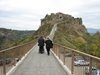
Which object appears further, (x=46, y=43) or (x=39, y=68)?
(x=46, y=43)

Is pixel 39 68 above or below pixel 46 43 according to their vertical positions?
below

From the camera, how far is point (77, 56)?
1312 centimetres

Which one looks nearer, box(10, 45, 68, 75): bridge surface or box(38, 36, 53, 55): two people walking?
box(10, 45, 68, 75): bridge surface

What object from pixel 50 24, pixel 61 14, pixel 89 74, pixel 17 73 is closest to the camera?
pixel 89 74

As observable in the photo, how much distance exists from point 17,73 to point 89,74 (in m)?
6.23

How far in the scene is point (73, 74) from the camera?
13.9m

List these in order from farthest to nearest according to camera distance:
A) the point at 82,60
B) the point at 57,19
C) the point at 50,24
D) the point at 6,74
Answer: the point at 57,19 → the point at 50,24 → the point at 6,74 → the point at 82,60

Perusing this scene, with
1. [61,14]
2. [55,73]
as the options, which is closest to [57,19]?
[61,14]

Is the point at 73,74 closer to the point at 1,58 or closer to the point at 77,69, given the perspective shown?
the point at 77,69

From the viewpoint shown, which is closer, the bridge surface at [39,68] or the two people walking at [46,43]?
the bridge surface at [39,68]

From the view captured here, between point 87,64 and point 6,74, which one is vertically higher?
point 87,64

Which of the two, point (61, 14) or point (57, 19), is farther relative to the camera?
point (61, 14)

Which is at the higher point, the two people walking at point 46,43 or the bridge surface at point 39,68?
the two people walking at point 46,43

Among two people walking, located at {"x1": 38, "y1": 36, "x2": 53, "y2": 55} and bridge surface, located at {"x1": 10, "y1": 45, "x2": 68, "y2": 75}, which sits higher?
two people walking, located at {"x1": 38, "y1": 36, "x2": 53, "y2": 55}
